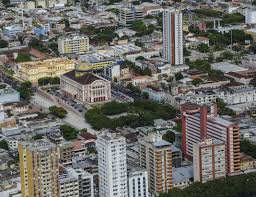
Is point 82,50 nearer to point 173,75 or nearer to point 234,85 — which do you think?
point 173,75

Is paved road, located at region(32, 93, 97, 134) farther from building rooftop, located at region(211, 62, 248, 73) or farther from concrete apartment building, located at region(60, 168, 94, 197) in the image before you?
building rooftop, located at region(211, 62, 248, 73)

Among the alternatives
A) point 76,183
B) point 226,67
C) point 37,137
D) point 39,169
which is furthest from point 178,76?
point 39,169

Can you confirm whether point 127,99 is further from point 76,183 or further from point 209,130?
point 76,183

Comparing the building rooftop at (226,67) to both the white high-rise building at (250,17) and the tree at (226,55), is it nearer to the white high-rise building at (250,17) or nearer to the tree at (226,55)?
the tree at (226,55)

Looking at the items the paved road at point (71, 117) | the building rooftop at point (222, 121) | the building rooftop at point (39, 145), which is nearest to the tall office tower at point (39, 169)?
the building rooftop at point (39, 145)

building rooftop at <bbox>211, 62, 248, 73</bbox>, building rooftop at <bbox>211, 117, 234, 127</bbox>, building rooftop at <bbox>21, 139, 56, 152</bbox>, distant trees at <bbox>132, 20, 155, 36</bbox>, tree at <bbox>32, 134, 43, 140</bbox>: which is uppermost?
building rooftop at <bbox>21, 139, 56, 152</bbox>

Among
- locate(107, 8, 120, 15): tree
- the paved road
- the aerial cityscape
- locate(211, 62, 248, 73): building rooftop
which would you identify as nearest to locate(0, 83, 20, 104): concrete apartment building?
the aerial cityscape
